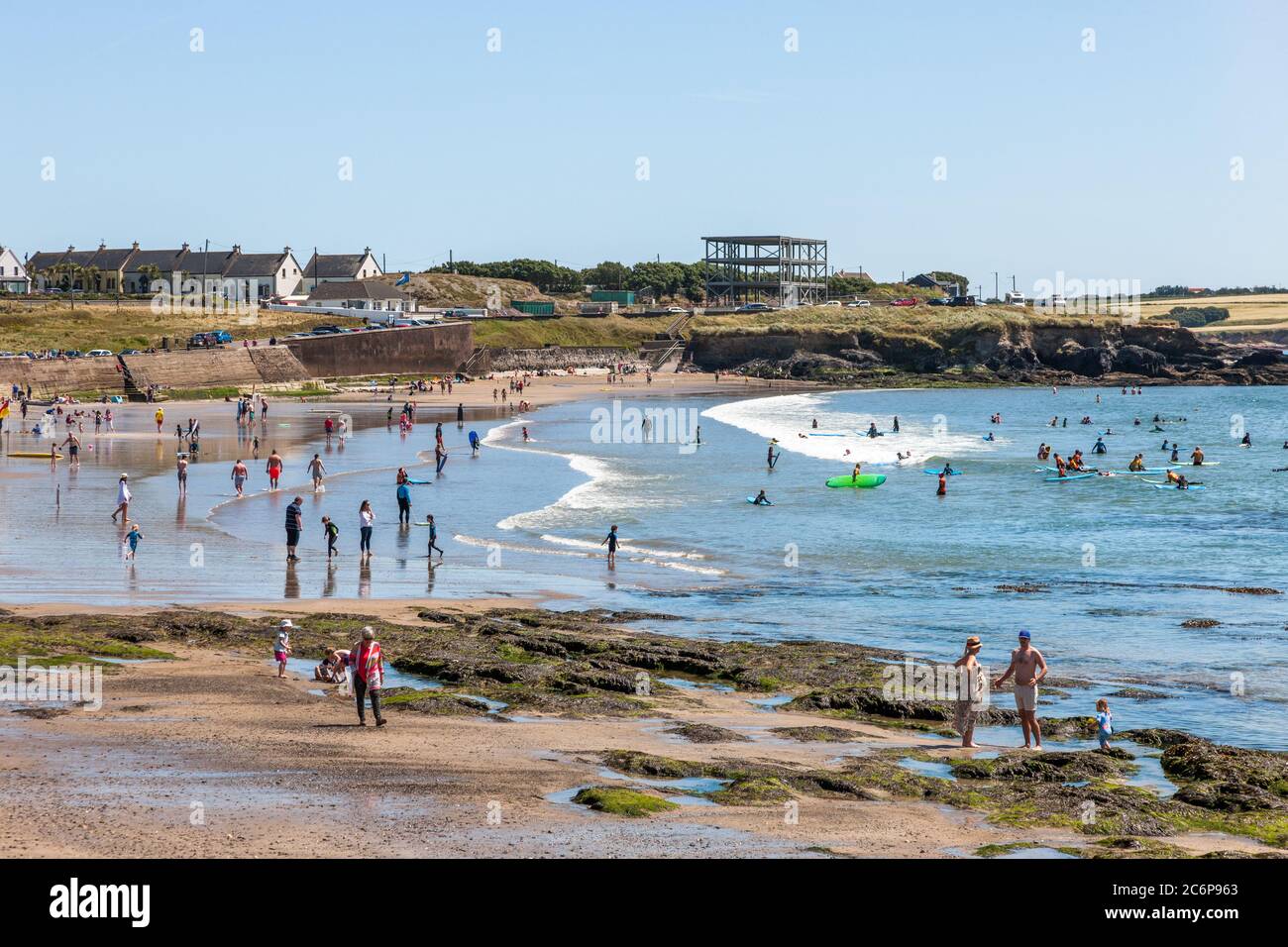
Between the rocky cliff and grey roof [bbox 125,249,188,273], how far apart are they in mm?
55704

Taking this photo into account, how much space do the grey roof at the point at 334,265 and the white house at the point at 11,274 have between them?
2925cm

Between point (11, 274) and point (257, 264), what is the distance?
26315 mm

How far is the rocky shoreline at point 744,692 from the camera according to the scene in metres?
13.0

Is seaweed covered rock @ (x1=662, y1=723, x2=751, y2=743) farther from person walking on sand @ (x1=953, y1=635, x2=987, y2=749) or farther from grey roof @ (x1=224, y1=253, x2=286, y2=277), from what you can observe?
grey roof @ (x1=224, y1=253, x2=286, y2=277)

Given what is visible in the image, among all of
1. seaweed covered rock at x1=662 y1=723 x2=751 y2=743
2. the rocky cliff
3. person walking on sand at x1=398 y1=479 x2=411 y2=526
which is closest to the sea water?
person walking on sand at x1=398 y1=479 x2=411 y2=526

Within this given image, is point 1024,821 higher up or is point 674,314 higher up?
point 674,314

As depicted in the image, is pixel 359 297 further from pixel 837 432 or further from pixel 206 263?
pixel 837 432

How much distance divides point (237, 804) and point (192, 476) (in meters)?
35.3

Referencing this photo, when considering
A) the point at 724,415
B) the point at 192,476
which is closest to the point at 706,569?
the point at 192,476

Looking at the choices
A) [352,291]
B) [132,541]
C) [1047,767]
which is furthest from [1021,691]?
[352,291]

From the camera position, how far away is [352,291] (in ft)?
443

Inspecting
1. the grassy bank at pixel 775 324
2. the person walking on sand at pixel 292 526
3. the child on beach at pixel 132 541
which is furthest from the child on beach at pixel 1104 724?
the grassy bank at pixel 775 324
